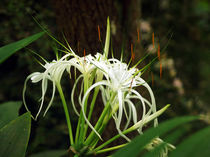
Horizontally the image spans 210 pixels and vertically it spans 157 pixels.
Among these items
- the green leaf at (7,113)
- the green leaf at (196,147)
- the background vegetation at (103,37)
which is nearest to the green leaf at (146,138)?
the green leaf at (196,147)

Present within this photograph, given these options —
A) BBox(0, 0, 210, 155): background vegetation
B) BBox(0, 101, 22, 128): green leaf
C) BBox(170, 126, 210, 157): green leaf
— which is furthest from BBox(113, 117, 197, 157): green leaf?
BBox(0, 101, 22, 128): green leaf

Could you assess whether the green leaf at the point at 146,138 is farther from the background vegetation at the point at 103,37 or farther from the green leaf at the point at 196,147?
the background vegetation at the point at 103,37

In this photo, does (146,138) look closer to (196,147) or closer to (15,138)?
(196,147)

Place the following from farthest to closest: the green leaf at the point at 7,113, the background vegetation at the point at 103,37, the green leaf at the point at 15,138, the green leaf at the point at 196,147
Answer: the background vegetation at the point at 103,37 → the green leaf at the point at 7,113 → the green leaf at the point at 15,138 → the green leaf at the point at 196,147

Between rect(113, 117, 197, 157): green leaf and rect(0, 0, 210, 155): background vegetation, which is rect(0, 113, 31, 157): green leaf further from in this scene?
rect(113, 117, 197, 157): green leaf

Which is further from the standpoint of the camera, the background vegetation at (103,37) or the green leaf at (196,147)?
the background vegetation at (103,37)

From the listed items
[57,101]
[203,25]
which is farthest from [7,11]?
[203,25]

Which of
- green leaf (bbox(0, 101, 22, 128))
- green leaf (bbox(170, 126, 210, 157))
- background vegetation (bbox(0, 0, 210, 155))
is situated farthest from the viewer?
background vegetation (bbox(0, 0, 210, 155))

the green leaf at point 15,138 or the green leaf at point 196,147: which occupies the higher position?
the green leaf at point 196,147
